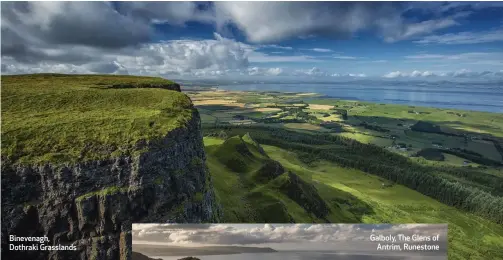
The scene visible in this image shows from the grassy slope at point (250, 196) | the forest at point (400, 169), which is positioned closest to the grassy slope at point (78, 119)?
the grassy slope at point (250, 196)

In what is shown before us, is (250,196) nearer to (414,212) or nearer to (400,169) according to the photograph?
(414,212)

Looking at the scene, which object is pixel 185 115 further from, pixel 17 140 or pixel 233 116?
pixel 233 116

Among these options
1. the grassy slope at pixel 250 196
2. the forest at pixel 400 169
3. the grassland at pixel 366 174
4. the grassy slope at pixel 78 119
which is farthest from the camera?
the forest at pixel 400 169

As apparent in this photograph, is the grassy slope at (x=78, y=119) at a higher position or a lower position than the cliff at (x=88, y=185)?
higher

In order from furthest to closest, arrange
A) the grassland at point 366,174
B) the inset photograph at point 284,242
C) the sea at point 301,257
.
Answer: the grassland at point 366,174 → the inset photograph at point 284,242 → the sea at point 301,257

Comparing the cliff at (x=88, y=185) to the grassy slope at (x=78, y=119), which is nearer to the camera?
the cliff at (x=88, y=185)

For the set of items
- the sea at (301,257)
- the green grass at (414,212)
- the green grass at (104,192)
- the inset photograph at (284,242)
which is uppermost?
the green grass at (104,192)

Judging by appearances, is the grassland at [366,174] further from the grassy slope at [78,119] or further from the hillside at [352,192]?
the grassy slope at [78,119]
